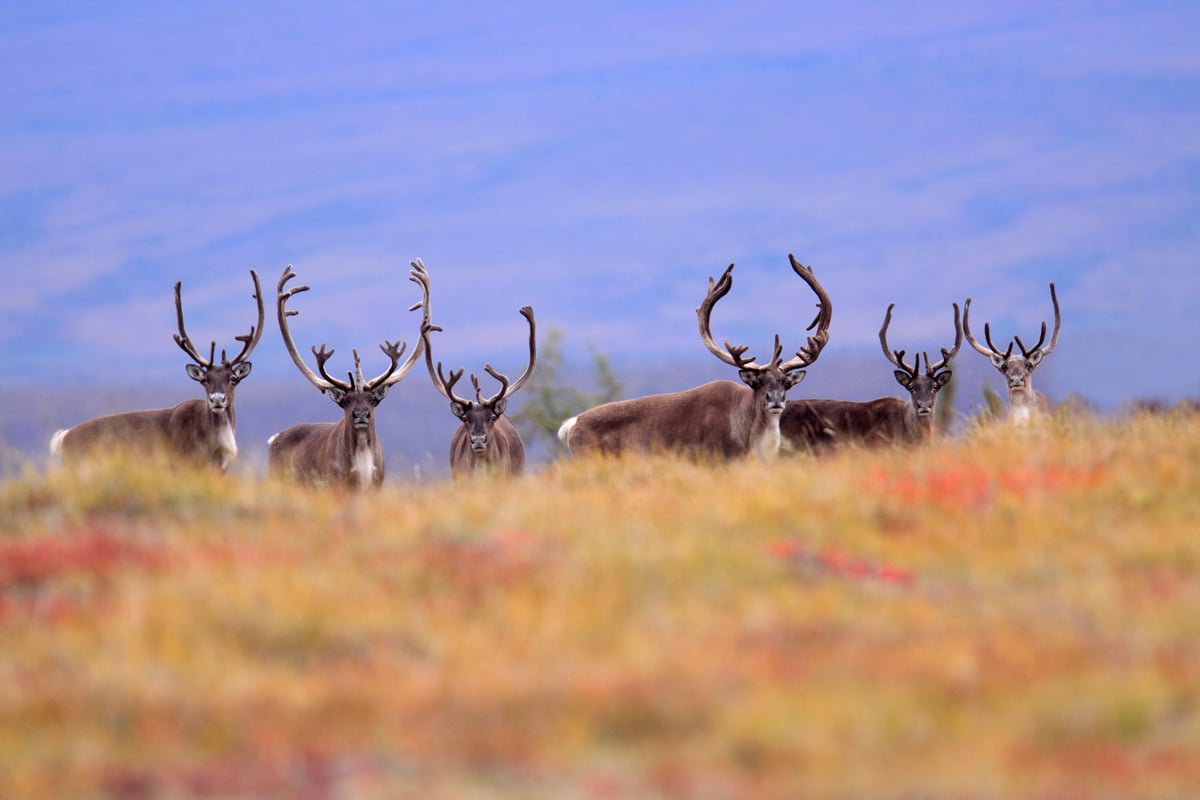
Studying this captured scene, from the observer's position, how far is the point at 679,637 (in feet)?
25.0

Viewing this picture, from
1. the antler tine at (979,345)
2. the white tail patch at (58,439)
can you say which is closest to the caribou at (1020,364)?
the antler tine at (979,345)

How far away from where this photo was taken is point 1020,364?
22.6 m

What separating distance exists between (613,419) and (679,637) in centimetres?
1247

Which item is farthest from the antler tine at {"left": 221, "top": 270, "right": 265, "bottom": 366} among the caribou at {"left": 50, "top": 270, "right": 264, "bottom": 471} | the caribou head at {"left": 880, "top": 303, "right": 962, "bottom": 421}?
the caribou head at {"left": 880, "top": 303, "right": 962, "bottom": 421}

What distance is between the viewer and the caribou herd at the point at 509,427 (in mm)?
17656

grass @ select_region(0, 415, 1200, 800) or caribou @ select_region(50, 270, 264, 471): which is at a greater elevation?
caribou @ select_region(50, 270, 264, 471)

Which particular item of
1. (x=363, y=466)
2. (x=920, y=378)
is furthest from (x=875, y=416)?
(x=363, y=466)

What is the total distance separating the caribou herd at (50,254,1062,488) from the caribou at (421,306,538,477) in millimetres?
20

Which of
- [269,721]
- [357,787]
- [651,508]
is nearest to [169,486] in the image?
[651,508]

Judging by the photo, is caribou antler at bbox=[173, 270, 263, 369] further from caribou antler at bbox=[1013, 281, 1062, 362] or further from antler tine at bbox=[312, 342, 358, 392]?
caribou antler at bbox=[1013, 281, 1062, 362]

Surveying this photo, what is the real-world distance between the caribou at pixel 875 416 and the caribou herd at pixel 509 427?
19 millimetres

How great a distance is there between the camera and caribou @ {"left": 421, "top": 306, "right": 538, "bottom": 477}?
18.7 m

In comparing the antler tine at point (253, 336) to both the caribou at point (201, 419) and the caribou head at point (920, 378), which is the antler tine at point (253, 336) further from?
the caribou head at point (920, 378)

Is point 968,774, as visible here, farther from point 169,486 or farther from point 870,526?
point 169,486
